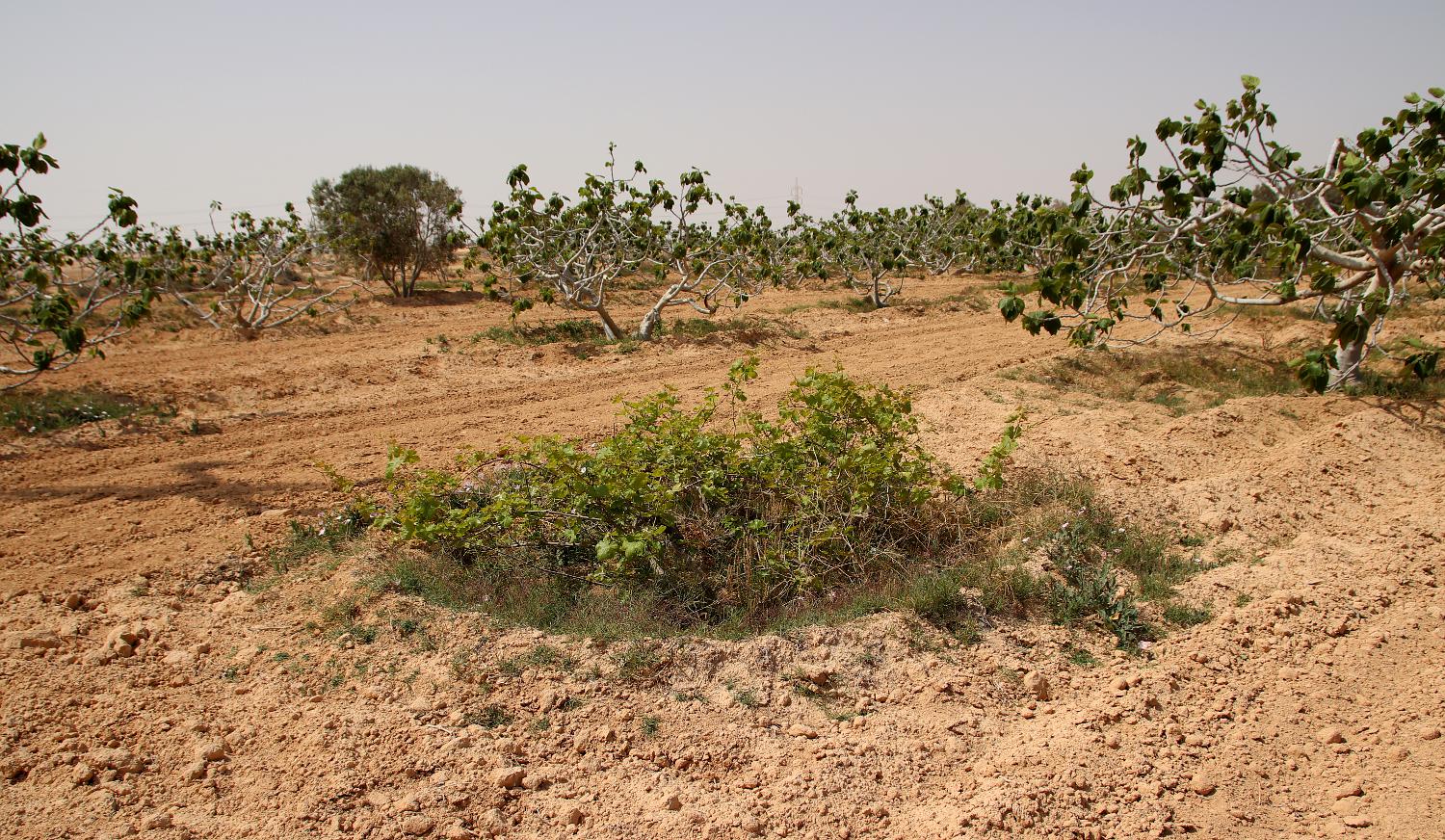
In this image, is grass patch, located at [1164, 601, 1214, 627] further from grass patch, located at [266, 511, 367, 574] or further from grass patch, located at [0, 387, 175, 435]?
grass patch, located at [0, 387, 175, 435]

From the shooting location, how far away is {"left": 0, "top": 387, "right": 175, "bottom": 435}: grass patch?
7.24m

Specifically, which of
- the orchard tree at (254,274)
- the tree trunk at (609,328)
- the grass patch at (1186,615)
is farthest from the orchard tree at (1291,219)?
the orchard tree at (254,274)

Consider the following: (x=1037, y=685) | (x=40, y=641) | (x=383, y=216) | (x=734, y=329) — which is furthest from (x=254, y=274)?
(x=1037, y=685)

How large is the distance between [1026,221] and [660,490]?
1630 cm

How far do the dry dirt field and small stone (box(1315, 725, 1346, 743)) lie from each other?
14mm

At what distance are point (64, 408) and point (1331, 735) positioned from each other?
9.78 metres

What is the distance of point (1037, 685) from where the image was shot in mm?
3502

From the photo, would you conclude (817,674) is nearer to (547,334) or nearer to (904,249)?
(547,334)

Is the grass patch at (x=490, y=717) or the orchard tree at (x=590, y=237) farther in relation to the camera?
the orchard tree at (x=590, y=237)

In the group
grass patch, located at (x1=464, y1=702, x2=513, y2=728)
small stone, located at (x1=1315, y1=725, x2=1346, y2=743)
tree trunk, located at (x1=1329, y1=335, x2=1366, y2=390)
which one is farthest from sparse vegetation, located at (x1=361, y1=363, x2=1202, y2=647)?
tree trunk, located at (x1=1329, y1=335, x2=1366, y2=390)

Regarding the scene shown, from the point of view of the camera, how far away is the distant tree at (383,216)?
16.4m

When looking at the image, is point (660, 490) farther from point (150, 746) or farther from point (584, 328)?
point (584, 328)

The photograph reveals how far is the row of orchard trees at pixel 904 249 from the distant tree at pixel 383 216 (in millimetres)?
42

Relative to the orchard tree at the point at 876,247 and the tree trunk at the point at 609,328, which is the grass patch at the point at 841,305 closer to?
the orchard tree at the point at 876,247
